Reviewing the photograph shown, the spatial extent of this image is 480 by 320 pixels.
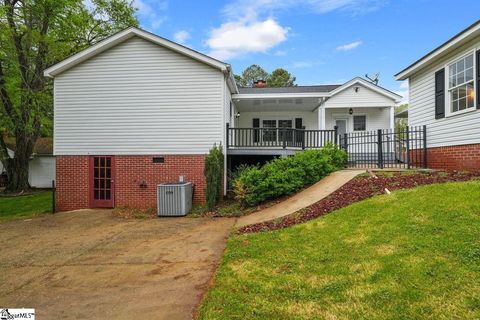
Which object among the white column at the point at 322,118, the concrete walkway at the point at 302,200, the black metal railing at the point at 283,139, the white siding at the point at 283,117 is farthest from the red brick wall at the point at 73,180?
the white column at the point at 322,118

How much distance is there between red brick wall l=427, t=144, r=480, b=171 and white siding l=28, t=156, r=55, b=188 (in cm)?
2397

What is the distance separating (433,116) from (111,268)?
10480 mm

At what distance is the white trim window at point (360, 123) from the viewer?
1684 centimetres

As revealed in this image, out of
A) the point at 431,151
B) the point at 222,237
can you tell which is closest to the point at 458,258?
the point at 222,237

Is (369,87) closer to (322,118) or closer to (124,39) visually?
(322,118)

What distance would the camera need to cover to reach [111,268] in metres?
5.03

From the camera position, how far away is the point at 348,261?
427cm

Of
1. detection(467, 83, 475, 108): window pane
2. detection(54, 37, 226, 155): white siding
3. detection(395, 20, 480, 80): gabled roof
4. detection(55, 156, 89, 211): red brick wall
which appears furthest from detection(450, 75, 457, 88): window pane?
detection(55, 156, 89, 211): red brick wall

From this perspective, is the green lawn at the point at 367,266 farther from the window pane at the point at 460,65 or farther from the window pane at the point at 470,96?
the window pane at the point at 460,65

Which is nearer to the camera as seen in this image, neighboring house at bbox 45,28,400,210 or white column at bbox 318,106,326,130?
neighboring house at bbox 45,28,400,210

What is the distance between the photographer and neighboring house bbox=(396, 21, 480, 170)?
320 inches

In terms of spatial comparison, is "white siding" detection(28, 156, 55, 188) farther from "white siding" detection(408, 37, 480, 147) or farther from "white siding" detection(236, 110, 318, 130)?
"white siding" detection(408, 37, 480, 147)

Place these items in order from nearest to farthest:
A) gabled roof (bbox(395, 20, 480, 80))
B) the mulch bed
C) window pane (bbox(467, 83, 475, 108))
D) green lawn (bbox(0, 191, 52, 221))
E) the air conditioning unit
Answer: the mulch bed
gabled roof (bbox(395, 20, 480, 80))
window pane (bbox(467, 83, 475, 108))
the air conditioning unit
green lawn (bbox(0, 191, 52, 221))

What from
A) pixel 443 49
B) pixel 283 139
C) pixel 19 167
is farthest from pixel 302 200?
pixel 19 167
